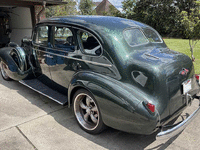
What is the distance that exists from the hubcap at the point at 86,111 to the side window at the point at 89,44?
0.72 meters

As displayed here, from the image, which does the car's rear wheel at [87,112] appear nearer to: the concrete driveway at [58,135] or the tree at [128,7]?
the concrete driveway at [58,135]

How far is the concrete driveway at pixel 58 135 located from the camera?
2791 millimetres

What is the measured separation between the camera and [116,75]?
8.98 ft

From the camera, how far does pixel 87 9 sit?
28.8 m

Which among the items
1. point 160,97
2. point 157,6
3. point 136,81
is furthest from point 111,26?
point 157,6

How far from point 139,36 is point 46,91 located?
86.8 inches

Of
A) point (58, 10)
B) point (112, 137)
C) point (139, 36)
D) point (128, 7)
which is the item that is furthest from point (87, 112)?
point (128, 7)

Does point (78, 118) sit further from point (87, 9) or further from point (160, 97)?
point (87, 9)

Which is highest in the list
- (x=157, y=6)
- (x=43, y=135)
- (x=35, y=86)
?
(x=157, y=6)

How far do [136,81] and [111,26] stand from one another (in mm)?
1096

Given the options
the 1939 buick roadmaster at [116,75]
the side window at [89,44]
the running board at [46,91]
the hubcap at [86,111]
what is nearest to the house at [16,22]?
the running board at [46,91]

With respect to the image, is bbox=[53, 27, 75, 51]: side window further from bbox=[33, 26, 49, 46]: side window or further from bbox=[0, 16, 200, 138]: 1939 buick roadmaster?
bbox=[33, 26, 49, 46]: side window

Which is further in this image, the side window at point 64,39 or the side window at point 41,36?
the side window at point 41,36

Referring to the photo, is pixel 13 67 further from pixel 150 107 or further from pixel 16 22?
pixel 16 22
